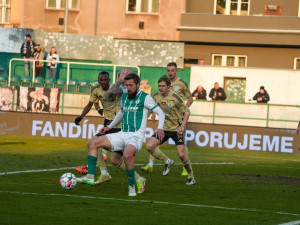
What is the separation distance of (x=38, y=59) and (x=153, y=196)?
23.6 meters

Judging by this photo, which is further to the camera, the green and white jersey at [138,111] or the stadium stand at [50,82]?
the stadium stand at [50,82]

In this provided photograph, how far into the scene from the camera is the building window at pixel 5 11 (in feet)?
140

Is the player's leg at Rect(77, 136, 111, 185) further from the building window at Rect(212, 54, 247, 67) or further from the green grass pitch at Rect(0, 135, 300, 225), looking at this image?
the building window at Rect(212, 54, 247, 67)

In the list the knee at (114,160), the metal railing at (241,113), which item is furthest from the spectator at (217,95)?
the knee at (114,160)

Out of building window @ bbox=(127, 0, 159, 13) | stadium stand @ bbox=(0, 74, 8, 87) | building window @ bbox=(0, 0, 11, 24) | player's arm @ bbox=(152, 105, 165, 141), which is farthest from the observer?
building window @ bbox=(0, 0, 11, 24)

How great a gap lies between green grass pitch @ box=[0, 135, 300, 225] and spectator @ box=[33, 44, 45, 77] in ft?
45.9

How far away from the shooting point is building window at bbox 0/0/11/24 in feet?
140

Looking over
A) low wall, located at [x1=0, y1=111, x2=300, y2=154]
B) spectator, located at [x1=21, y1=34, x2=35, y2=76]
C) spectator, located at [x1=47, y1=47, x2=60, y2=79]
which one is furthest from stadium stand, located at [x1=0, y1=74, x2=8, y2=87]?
low wall, located at [x1=0, y1=111, x2=300, y2=154]

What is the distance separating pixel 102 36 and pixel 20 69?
18.0 ft

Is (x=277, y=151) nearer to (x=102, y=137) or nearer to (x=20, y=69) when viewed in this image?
(x=20, y=69)

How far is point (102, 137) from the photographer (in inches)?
457

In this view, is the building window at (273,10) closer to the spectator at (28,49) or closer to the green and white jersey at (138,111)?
the spectator at (28,49)

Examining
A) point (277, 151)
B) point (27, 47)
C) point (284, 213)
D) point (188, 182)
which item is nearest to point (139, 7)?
point (27, 47)

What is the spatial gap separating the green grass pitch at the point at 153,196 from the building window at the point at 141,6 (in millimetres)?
20873
